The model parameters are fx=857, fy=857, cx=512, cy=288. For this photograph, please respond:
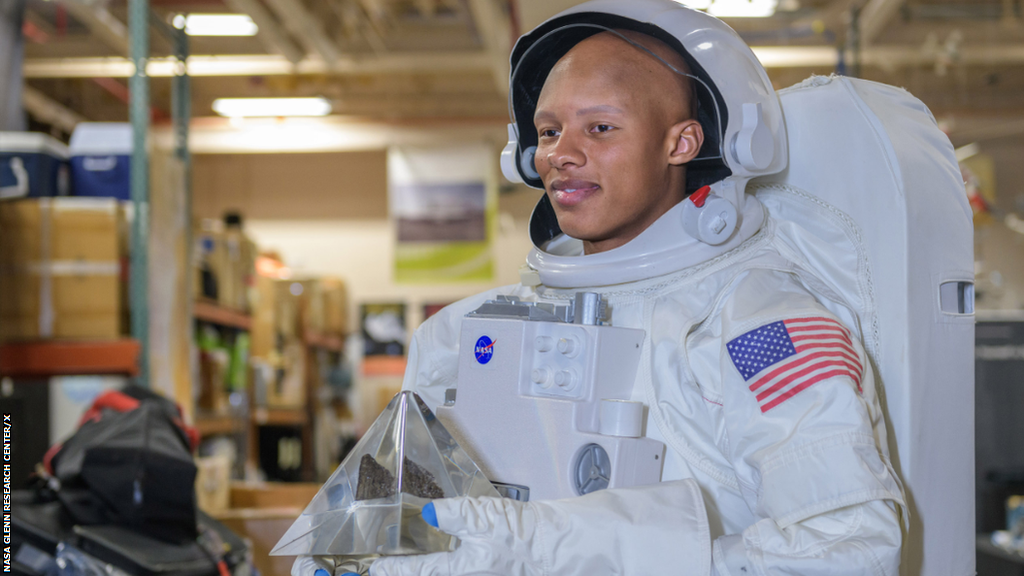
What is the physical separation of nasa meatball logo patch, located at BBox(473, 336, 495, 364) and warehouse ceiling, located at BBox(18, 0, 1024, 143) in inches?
170

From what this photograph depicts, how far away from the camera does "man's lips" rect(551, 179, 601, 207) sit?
133cm

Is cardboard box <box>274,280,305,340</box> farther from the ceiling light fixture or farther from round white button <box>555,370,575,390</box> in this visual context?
round white button <box>555,370,575,390</box>

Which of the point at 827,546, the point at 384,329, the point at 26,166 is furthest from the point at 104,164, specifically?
the point at 384,329

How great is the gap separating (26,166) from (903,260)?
10.8 ft

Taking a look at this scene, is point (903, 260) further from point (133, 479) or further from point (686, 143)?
point (133, 479)

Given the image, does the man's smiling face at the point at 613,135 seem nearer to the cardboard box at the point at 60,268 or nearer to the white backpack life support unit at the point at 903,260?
the white backpack life support unit at the point at 903,260

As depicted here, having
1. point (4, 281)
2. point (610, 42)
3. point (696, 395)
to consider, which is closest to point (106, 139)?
point (4, 281)

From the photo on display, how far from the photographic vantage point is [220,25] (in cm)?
703

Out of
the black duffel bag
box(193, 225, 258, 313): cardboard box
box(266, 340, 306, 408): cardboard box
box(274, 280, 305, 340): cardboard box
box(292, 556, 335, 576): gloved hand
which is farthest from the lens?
box(266, 340, 306, 408): cardboard box

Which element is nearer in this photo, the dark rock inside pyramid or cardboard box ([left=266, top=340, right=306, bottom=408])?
the dark rock inside pyramid

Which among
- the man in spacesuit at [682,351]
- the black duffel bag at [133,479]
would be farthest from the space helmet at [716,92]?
the black duffel bag at [133,479]

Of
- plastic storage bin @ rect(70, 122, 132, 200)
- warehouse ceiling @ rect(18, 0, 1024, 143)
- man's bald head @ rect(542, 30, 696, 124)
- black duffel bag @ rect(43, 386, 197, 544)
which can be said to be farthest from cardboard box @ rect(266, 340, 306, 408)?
man's bald head @ rect(542, 30, 696, 124)

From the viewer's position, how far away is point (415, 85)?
8859 mm

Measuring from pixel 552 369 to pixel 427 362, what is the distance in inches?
15.1
